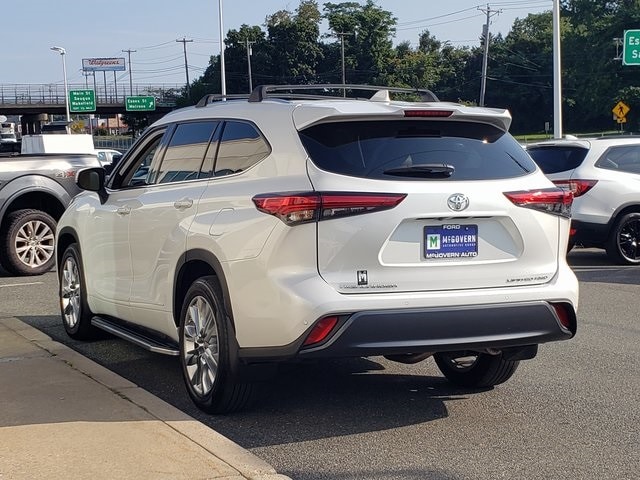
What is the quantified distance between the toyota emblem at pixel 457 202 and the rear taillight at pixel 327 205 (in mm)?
351

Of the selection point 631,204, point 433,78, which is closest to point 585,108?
point 433,78

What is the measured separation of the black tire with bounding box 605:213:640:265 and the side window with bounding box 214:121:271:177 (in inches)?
331

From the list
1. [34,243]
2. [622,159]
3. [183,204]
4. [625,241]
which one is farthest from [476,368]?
[34,243]

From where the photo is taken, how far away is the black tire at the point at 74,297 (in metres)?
8.00

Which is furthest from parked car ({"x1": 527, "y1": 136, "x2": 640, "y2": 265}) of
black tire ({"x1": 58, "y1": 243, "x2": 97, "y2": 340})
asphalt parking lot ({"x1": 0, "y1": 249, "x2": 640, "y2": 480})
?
black tire ({"x1": 58, "y1": 243, "x2": 97, "y2": 340})

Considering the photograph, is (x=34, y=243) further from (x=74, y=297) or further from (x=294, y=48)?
(x=294, y=48)

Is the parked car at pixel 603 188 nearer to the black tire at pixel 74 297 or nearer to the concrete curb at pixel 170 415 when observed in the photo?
the black tire at pixel 74 297

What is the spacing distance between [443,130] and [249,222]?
1265mm

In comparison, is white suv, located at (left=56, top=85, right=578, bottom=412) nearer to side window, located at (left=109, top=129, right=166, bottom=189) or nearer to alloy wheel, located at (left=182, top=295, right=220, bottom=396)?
alloy wheel, located at (left=182, top=295, right=220, bottom=396)

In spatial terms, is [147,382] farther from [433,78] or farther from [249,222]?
[433,78]

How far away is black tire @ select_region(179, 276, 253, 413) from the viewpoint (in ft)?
17.8

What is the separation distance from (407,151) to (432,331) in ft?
3.38

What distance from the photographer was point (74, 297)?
8219 mm

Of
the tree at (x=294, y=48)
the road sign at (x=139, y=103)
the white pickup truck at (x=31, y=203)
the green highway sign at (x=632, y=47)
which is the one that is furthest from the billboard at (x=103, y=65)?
the white pickup truck at (x=31, y=203)
